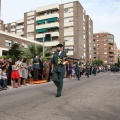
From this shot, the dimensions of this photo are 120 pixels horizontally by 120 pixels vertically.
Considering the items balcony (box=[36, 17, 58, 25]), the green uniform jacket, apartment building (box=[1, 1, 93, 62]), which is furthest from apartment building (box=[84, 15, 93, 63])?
the green uniform jacket

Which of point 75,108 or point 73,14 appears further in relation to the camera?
point 73,14

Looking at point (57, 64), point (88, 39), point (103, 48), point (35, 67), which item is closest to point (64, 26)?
point (88, 39)

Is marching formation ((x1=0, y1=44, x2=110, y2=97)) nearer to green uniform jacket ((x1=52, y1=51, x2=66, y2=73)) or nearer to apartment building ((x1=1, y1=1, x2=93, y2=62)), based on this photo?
green uniform jacket ((x1=52, y1=51, x2=66, y2=73))

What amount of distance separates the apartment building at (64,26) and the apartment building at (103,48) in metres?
51.8

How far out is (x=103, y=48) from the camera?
118 metres

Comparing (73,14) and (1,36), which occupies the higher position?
(73,14)

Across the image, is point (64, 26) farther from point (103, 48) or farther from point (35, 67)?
point (103, 48)

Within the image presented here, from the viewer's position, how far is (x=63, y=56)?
7.86m

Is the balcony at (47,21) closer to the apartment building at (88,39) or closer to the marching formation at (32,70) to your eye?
the apartment building at (88,39)

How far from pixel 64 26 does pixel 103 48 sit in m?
63.7

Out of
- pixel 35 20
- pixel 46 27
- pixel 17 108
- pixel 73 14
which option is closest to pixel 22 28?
pixel 35 20

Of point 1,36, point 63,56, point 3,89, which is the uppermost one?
point 1,36

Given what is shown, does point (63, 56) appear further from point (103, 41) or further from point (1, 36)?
point (103, 41)

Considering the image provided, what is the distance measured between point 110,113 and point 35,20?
6123 cm
